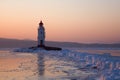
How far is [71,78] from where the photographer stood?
535 inches

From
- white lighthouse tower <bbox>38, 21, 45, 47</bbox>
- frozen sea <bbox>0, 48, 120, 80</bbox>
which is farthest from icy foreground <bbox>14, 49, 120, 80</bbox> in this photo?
white lighthouse tower <bbox>38, 21, 45, 47</bbox>

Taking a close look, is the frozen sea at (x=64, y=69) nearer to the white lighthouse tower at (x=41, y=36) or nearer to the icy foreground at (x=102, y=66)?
the icy foreground at (x=102, y=66)

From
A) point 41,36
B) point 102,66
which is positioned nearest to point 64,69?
point 102,66

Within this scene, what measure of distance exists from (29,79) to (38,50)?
56.6 meters

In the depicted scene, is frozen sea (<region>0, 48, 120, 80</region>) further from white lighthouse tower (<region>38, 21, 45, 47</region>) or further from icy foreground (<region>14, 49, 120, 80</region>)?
→ white lighthouse tower (<region>38, 21, 45, 47</region>)

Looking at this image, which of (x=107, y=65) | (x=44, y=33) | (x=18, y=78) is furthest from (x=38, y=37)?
(x=18, y=78)

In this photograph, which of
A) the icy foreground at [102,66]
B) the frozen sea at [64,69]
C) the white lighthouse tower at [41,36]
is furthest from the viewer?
the white lighthouse tower at [41,36]

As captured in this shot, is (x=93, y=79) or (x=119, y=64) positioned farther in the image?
(x=119, y=64)

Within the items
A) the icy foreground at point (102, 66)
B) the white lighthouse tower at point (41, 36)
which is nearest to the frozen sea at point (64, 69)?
the icy foreground at point (102, 66)

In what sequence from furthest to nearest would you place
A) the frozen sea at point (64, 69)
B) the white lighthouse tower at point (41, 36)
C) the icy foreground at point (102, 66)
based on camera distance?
the white lighthouse tower at point (41, 36) → the frozen sea at point (64, 69) → the icy foreground at point (102, 66)

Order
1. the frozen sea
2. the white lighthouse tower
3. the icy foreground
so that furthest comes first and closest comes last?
the white lighthouse tower → the frozen sea → the icy foreground

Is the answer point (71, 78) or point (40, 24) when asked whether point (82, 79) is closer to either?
point (71, 78)

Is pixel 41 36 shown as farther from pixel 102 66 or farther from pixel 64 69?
pixel 64 69

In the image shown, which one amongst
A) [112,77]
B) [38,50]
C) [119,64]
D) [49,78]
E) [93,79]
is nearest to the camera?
[112,77]
